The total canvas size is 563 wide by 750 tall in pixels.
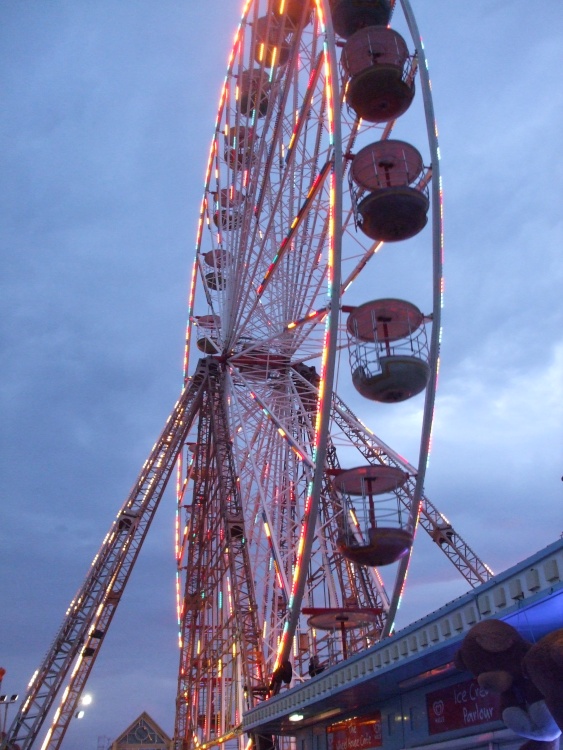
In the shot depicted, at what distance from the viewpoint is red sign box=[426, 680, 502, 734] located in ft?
23.2

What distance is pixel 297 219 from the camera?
1484 centimetres

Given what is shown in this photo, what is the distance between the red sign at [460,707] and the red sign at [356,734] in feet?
4.82

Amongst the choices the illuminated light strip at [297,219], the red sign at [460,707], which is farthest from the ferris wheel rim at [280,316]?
the red sign at [460,707]

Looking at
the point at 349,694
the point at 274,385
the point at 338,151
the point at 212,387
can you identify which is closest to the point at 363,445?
the point at 274,385

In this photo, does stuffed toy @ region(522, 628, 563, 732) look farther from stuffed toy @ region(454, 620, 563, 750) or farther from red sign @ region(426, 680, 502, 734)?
red sign @ region(426, 680, 502, 734)

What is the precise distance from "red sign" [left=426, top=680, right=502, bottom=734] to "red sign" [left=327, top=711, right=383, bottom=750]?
4.82 ft

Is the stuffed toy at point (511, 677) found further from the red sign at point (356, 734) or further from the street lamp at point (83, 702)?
the street lamp at point (83, 702)

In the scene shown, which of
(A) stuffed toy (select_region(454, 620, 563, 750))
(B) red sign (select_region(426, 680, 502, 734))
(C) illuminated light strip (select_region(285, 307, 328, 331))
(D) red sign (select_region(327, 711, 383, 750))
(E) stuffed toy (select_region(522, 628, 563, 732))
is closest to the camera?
(E) stuffed toy (select_region(522, 628, 563, 732))

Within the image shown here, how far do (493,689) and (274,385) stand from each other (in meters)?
15.0

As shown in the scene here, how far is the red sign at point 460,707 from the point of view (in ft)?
23.2

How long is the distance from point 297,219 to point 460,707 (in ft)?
32.1

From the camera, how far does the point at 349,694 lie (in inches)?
357

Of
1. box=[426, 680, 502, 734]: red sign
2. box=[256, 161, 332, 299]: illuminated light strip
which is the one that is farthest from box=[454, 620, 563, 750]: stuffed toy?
box=[256, 161, 332, 299]: illuminated light strip

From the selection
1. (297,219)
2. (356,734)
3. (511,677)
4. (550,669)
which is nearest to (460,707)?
(511,677)
